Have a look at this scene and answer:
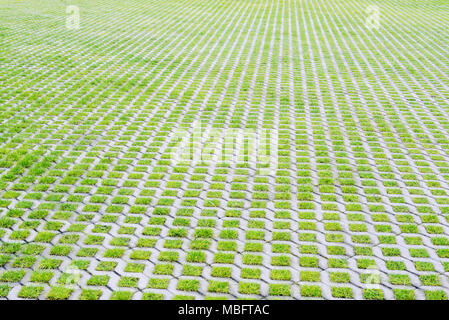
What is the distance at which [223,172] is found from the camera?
7.69 metres

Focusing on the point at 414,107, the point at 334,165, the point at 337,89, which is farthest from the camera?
the point at 337,89

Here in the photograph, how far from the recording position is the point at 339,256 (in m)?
5.63

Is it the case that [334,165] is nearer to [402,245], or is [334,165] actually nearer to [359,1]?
[402,245]

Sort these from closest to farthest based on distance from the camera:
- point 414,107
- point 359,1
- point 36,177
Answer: point 36,177, point 414,107, point 359,1

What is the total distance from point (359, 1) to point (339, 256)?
25.4 m

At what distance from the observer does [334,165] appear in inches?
315

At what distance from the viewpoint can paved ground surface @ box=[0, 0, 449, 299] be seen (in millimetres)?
5320

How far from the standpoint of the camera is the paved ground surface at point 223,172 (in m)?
5.32

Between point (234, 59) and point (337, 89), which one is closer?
point (337, 89)
